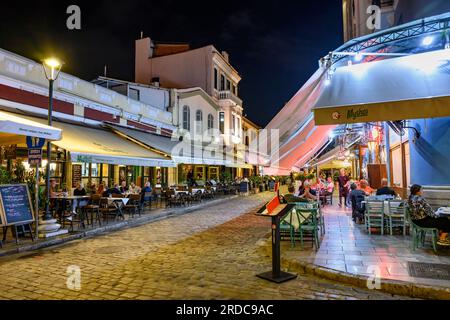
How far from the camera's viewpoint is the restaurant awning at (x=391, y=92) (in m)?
5.78

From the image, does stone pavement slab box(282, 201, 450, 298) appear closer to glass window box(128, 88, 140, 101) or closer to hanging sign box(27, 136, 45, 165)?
hanging sign box(27, 136, 45, 165)

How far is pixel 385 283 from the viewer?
4.93 m

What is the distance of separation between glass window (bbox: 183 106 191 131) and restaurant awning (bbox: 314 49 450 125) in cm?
1818

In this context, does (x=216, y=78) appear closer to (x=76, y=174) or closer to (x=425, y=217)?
(x=76, y=174)

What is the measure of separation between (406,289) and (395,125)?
266 inches

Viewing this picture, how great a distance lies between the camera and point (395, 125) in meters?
10.3

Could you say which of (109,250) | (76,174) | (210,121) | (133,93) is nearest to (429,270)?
(109,250)

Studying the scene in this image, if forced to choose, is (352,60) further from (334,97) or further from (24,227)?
(24,227)

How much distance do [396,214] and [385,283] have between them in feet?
13.3

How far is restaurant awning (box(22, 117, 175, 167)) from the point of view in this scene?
10844 millimetres

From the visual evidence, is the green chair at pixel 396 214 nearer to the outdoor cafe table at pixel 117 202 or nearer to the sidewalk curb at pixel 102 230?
the sidewalk curb at pixel 102 230

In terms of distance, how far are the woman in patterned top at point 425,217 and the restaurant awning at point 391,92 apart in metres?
1.99
